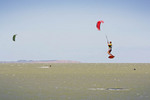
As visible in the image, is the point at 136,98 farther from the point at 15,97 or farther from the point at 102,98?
the point at 15,97

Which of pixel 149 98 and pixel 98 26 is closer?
pixel 149 98

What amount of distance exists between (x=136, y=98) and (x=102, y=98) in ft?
9.73

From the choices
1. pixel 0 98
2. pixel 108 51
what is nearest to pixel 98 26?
pixel 108 51

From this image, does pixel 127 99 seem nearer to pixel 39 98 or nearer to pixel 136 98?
pixel 136 98

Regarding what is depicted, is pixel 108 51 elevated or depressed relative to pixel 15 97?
elevated

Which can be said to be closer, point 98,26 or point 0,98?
point 0,98

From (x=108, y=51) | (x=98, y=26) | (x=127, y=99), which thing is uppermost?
(x=98, y=26)

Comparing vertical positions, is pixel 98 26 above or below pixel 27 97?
above

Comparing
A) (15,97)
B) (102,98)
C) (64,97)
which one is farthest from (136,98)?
(15,97)

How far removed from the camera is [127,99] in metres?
25.1

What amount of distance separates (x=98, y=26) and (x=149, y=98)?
10.1m

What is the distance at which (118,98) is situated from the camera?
2570 centimetres

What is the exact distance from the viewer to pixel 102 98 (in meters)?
25.8

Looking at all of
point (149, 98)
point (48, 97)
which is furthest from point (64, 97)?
point (149, 98)
